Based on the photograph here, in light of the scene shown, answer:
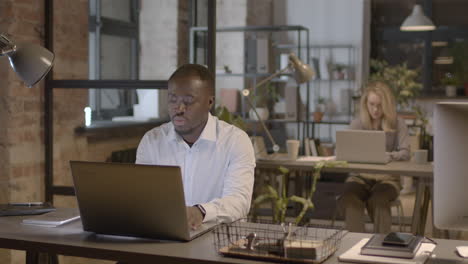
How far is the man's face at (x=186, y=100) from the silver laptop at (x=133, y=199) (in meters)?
0.60

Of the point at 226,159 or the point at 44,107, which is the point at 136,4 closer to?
the point at 44,107

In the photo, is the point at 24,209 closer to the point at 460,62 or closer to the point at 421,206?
the point at 421,206

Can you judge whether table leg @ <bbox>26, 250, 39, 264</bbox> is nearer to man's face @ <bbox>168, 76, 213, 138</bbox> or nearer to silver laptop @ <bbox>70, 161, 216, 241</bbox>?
silver laptop @ <bbox>70, 161, 216, 241</bbox>

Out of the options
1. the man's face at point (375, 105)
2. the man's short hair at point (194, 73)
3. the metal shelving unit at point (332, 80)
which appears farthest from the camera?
the metal shelving unit at point (332, 80)

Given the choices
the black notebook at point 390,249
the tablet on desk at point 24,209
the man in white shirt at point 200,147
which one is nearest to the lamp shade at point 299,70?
the man in white shirt at point 200,147

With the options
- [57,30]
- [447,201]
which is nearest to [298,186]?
[57,30]

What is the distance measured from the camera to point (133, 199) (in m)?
2.15

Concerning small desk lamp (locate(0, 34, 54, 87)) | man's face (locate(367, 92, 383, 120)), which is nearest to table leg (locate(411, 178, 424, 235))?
man's face (locate(367, 92, 383, 120))

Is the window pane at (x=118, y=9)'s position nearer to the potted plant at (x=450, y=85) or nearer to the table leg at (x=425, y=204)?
the table leg at (x=425, y=204)

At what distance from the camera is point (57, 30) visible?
407 centimetres

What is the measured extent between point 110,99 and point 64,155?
1.52 ft

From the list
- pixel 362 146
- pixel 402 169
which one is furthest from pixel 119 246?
pixel 362 146

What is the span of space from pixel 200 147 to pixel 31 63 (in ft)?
2.44

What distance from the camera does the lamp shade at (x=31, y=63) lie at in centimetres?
253
